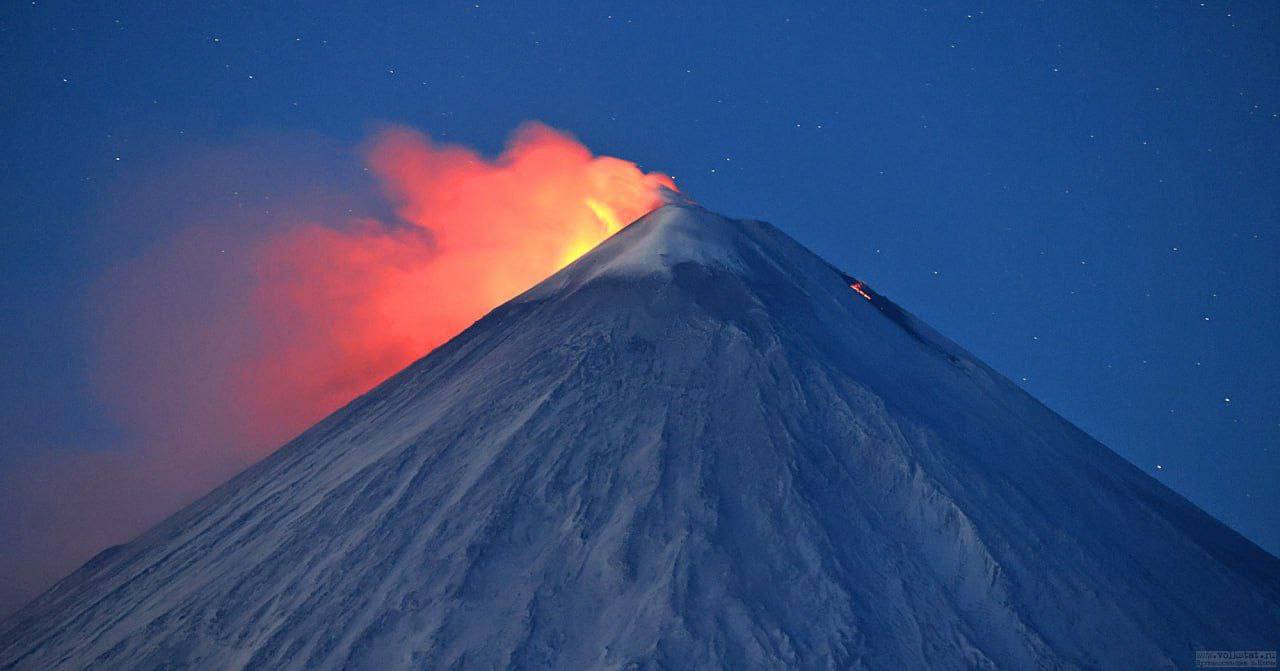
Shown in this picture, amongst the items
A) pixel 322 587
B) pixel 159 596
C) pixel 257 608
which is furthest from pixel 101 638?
pixel 322 587

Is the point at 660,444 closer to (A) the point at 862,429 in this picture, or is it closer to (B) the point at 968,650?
(A) the point at 862,429

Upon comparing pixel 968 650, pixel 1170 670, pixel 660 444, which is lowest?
pixel 1170 670

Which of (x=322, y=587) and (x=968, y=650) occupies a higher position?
(x=322, y=587)

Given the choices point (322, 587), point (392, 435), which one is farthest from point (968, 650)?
point (392, 435)

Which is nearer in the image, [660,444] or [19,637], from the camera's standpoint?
[660,444]

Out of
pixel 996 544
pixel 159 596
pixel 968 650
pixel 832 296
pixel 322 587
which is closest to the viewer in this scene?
pixel 968 650

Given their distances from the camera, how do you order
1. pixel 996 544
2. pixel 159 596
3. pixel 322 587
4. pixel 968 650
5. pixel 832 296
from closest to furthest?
pixel 968 650, pixel 322 587, pixel 996 544, pixel 159 596, pixel 832 296
